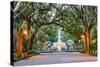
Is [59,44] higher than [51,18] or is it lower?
lower

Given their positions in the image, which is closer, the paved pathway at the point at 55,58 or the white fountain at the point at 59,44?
the paved pathway at the point at 55,58

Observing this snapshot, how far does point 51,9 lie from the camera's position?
88.4 inches

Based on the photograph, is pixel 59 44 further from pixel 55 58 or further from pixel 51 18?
pixel 51 18

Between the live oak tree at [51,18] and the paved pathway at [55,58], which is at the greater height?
the live oak tree at [51,18]

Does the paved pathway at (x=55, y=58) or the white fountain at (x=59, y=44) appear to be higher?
the white fountain at (x=59, y=44)

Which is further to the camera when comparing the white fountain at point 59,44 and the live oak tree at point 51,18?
the white fountain at point 59,44

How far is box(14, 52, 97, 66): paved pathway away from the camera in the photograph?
7.07 feet

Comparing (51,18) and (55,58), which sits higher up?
(51,18)

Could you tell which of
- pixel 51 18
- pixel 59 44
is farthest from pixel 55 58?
pixel 51 18

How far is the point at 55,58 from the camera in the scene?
226 cm

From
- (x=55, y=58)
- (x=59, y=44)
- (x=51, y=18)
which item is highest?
(x=51, y=18)

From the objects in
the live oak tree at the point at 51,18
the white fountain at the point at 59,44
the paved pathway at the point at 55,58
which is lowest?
the paved pathway at the point at 55,58

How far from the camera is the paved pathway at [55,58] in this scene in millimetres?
2156
